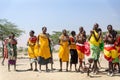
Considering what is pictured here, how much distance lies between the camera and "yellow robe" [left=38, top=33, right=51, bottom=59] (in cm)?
1594

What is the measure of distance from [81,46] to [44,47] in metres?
1.73

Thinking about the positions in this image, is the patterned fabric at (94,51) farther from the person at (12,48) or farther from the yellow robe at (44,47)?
the person at (12,48)

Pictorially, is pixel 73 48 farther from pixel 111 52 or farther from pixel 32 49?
pixel 111 52

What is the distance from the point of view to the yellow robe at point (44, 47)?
52.3 ft

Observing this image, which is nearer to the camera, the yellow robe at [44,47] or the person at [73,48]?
the person at [73,48]

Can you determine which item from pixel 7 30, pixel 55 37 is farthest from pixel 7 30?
pixel 55 37

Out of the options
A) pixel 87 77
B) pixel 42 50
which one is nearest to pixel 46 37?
pixel 42 50

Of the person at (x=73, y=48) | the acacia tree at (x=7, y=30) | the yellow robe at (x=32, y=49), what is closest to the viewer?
the person at (x=73, y=48)

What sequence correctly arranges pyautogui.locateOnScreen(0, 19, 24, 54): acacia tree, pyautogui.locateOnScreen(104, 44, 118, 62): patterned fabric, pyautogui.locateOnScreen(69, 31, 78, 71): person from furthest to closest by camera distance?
pyautogui.locateOnScreen(0, 19, 24, 54): acacia tree, pyautogui.locateOnScreen(69, 31, 78, 71): person, pyautogui.locateOnScreen(104, 44, 118, 62): patterned fabric

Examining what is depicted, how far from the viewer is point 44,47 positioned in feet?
52.7

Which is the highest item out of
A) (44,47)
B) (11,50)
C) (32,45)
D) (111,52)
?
(32,45)

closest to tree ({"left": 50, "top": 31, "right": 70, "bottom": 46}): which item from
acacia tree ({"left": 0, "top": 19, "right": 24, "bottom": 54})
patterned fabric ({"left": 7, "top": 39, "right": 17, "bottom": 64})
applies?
acacia tree ({"left": 0, "top": 19, "right": 24, "bottom": 54})

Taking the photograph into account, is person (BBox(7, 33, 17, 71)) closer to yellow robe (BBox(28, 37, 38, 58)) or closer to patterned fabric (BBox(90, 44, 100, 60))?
yellow robe (BBox(28, 37, 38, 58))

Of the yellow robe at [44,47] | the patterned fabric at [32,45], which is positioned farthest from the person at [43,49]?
the patterned fabric at [32,45]
